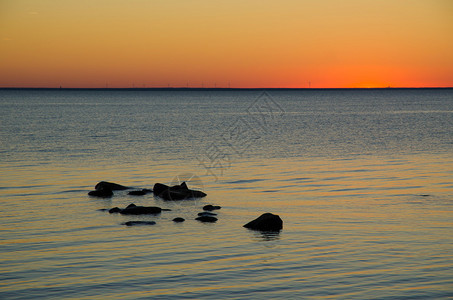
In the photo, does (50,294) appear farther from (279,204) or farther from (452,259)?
(279,204)

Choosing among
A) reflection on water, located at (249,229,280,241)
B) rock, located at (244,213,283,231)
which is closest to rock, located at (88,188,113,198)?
rock, located at (244,213,283,231)

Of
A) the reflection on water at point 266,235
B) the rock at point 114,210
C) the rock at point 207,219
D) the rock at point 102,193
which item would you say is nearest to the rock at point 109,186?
the rock at point 102,193

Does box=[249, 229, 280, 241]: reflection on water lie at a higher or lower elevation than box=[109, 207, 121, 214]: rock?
higher

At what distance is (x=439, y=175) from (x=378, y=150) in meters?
20.8

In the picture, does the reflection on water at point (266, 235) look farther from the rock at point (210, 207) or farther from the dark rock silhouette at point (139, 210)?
the dark rock silhouette at point (139, 210)

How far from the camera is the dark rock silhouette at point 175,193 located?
32.4m

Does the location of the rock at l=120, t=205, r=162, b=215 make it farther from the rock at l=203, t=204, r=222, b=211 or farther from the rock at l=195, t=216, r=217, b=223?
the rock at l=195, t=216, r=217, b=223

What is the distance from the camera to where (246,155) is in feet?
183

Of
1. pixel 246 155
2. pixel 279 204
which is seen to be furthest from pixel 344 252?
pixel 246 155

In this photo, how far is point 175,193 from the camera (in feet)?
107

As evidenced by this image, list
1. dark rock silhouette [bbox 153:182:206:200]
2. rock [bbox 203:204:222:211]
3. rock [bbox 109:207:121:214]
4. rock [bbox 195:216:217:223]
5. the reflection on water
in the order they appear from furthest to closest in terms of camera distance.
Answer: dark rock silhouette [bbox 153:182:206:200] < rock [bbox 203:204:222:211] < rock [bbox 109:207:121:214] < rock [bbox 195:216:217:223] < the reflection on water

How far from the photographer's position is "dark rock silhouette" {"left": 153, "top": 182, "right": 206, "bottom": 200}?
106 feet

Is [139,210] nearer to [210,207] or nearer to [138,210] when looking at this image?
[138,210]

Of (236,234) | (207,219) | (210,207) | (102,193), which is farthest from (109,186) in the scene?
(236,234)
